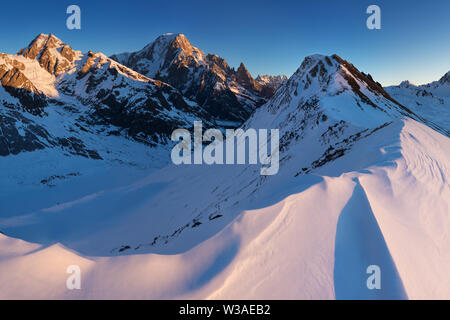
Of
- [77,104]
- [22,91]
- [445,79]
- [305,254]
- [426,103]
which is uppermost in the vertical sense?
[445,79]

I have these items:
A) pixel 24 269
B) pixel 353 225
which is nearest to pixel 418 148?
pixel 353 225

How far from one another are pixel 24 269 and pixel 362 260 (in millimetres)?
Result: 9454

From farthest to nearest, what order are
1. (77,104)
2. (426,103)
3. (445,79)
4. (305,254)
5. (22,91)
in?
(77,104), (445,79), (22,91), (426,103), (305,254)

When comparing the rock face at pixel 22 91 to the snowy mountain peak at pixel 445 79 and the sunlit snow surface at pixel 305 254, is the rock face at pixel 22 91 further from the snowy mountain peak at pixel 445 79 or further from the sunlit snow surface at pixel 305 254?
the snowy mountain peak at pixel 445 79

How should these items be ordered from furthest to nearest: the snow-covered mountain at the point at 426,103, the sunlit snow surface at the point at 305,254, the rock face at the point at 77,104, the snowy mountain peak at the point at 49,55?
the snowy mountain peak at the point at 49,55 → the rock face at the point at 77,104 → the snow-covered mountain at the point at 426,103 → the sunlit snow surface at the point at 305,254

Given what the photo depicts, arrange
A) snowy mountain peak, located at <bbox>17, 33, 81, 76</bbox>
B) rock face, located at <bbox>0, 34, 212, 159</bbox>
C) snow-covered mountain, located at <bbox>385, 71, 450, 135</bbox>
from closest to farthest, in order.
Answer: snow-covered mountain, located at <bbox>385, 71, 450, 135</bbox> < rock face, located at <bbox>0, 34, 212, 159</bbox> < snowy mountain peak, located at <bbox>17, 33, 81, 76</bbox>

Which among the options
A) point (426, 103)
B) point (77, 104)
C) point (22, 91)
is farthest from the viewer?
point (77, 104)

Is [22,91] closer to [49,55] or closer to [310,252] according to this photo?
[49,55]

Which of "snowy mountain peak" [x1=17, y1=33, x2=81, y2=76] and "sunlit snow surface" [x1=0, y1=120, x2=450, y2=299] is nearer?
"sunlit snow surface" [x1=0, y1=120, x2=450, y2=299]

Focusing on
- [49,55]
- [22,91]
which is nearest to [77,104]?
[22,91]

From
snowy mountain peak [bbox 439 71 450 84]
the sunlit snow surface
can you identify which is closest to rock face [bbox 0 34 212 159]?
the sunlit snow surface

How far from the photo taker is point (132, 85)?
16862 cm

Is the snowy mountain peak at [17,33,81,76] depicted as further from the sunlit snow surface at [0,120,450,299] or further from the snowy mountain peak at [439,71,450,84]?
the snowy mountain peak at [439,71,450,84]

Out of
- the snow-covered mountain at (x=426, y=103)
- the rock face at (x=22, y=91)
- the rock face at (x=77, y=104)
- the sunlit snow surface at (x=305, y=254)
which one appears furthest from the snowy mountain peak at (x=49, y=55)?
the snow-covered mountain at (x=426, y=103)
